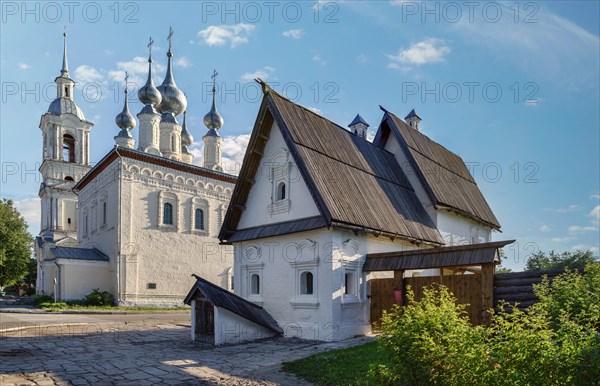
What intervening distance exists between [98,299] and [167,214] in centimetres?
684

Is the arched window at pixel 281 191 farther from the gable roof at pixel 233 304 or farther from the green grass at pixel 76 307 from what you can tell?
the green grass at pixel 76 307

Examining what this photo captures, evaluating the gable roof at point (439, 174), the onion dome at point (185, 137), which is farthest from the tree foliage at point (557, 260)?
the onion dome at point (185, 137)

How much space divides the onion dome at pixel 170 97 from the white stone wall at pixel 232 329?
2582 cm

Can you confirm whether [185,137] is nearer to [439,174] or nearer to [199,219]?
[199,219]

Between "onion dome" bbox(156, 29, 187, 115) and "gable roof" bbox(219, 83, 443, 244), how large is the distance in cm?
2160

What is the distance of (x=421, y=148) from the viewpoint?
22391 mm

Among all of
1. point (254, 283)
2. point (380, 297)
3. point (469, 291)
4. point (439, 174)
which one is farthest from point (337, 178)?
point (439, 174)

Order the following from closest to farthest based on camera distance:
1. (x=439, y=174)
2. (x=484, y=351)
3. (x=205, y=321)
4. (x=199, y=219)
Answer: (x=484, y=351)
(x=205, y=321)
(x=439, y=174)
(x=199, y=219)

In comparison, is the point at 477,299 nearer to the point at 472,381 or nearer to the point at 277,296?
the point at 277,296

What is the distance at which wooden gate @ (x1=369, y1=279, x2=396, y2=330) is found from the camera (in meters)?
14.1

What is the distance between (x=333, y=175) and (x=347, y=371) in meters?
7.07

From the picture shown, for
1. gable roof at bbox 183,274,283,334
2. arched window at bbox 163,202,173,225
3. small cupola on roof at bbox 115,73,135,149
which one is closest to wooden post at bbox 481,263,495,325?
gable roof at bbox 183,274,283,334

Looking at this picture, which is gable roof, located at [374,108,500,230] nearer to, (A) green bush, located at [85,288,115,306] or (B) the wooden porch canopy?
(B) the wooden porch canopy

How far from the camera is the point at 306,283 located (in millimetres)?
14820
